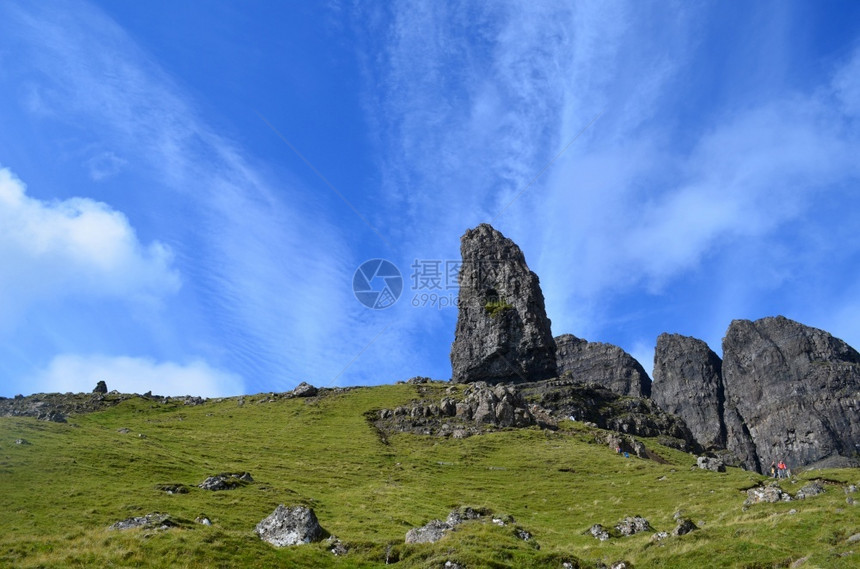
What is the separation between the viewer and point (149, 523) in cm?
3925

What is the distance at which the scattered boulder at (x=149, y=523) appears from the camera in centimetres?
3872

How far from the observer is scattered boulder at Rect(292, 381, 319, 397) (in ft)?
500

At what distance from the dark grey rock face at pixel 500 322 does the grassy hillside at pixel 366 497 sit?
48697 mm

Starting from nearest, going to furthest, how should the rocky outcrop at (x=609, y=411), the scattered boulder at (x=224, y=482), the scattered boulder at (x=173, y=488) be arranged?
the scattered boulder at (x=173, y=488), the scattered boulder at (x=224, y=482), the rocky outcrop at (x=609, y=411)

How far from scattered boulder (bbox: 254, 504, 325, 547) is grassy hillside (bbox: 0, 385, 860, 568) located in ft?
6.77

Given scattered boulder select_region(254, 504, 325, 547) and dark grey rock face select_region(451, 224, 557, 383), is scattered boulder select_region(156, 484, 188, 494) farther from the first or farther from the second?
dark grey rock face select_region(451, 224, 557, 383)

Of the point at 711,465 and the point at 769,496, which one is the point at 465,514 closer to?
the point at 769,496

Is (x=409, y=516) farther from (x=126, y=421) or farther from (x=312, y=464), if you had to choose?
(x=126, y=421)

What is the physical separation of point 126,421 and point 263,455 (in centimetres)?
5092

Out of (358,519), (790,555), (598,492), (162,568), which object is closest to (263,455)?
(358,519)

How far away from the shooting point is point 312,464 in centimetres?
8606

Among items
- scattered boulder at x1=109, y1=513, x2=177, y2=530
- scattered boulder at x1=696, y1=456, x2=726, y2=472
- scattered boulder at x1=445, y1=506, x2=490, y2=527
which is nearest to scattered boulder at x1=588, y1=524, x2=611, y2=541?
scattered boulder at x1=445, y1=506, x2=490, y2=527

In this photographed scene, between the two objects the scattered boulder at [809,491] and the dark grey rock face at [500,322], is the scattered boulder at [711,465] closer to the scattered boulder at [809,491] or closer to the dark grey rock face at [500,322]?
the scattered boulder at [809,491]

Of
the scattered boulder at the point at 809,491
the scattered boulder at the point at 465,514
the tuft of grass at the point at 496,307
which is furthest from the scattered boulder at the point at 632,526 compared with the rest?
the tuft of grass at the point at 496,307
